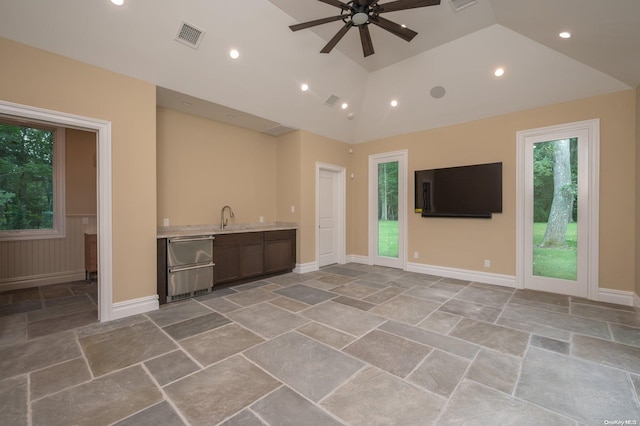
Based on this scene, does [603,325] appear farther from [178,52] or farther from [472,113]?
[178,52]

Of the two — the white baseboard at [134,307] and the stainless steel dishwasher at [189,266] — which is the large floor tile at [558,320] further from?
the white baseboard at [134,307]

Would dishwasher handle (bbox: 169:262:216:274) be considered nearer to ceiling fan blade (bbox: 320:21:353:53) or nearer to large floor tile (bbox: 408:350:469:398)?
large floor tile (bbox: 408:350:469:398)

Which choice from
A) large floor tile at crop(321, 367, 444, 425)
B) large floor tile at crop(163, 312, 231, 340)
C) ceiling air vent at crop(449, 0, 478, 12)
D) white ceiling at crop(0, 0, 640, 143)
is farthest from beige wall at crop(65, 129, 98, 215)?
ceiling air vent at crop(449, 0, 478, 12)

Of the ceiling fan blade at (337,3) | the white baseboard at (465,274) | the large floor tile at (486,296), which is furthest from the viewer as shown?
the white baseboard at (465,274)

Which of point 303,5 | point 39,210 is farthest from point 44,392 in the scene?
point 303,5

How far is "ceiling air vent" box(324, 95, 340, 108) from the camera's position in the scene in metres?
4.94

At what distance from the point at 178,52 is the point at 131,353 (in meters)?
3.26

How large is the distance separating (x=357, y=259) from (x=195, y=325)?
4.09 metres

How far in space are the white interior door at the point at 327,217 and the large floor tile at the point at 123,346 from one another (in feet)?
11.7

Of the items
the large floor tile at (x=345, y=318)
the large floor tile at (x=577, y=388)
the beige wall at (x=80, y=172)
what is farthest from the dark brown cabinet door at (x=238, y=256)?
the large floor tile at (x=577, y=388)

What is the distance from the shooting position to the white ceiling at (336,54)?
8.73ft

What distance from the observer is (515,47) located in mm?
3561

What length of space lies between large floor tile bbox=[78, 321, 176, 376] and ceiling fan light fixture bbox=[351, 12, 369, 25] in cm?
362

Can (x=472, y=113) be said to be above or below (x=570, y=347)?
above
